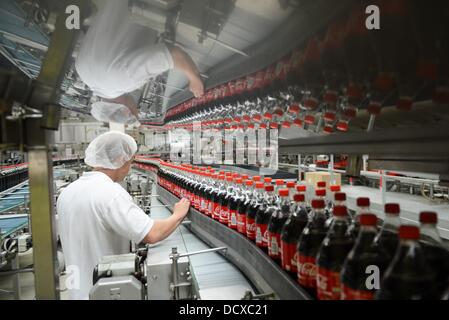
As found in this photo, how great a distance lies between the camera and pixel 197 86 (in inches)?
97.9

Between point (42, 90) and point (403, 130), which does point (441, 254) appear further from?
point (42, 90)

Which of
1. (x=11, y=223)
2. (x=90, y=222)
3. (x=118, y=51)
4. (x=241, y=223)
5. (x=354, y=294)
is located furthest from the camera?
(x=11, y=223)

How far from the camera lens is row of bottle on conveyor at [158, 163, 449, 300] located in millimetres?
729

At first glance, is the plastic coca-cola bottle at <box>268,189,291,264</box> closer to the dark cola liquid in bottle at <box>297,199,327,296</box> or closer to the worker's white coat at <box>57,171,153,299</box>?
the dark cola liquid in bottle at <box>297,199,327,296</box>

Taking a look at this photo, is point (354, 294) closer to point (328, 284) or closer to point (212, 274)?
point (328, 284)

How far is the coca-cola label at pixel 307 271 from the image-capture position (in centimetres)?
102

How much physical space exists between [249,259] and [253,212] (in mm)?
222

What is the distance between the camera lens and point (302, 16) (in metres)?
1.47

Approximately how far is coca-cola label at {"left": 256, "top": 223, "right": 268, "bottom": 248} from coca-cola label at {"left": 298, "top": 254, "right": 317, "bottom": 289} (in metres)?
0.41

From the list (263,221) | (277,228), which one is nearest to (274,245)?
(277,228)

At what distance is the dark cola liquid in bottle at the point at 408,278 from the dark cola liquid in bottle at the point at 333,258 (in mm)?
149

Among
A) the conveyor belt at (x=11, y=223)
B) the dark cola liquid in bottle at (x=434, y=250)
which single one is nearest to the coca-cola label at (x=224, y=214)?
the dark cola liquid in bottle at (x=434, y=250)

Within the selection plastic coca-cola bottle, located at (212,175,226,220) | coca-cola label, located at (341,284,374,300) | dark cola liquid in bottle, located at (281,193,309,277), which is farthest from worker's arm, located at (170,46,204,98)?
coca-cola label, located at (341,284,374,300)
